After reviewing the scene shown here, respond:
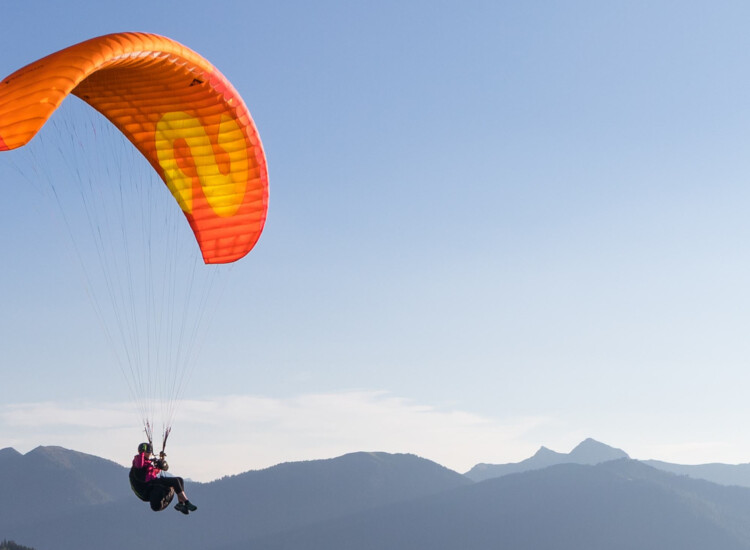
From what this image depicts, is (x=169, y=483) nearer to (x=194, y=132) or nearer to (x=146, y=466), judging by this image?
(x=146, y=466)

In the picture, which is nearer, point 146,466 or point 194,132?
point 146,466

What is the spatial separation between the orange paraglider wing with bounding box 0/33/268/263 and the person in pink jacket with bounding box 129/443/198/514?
5240 mm

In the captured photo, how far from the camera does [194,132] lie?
19.4 metres

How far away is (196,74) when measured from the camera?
1816 cm

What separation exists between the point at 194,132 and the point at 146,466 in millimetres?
7130

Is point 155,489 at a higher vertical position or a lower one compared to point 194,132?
lower

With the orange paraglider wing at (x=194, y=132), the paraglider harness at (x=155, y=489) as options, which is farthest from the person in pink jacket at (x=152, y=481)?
the orange paraglider wing at (x=194, y=132)

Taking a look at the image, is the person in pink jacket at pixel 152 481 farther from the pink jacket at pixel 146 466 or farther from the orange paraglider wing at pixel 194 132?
the orange paraglider wing at pixel 194 132

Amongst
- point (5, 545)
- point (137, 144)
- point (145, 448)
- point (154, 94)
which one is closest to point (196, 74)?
point (154, 94)

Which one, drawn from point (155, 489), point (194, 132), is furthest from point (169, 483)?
point (194, 132)

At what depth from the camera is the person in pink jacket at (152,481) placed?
1662 centimetres

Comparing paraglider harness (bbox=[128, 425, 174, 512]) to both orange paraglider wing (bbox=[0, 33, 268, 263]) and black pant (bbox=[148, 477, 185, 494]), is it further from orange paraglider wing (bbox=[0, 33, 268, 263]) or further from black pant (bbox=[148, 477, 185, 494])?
orange paraglider wing (bbox=[0, 33, 268, 263])

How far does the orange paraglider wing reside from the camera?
17891 millimetres

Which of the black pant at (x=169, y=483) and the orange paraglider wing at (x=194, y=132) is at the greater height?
the orange paraglider wing at (x=194, y=132)
